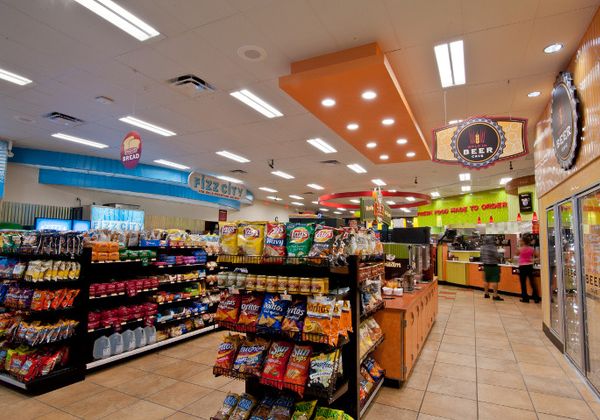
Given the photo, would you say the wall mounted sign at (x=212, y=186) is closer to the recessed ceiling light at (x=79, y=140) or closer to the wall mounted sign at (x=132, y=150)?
the wall mounted sign at (x=132, y=150)

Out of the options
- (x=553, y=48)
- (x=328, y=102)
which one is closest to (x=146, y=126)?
(x=328, y=102)

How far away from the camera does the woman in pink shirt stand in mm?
9438

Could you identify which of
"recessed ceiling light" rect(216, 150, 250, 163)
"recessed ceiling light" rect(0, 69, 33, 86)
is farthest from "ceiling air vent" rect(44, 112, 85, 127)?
"recessed ceiling light" rect(216, 150, 250, 163)

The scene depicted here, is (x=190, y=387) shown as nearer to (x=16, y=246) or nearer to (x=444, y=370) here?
(x=16, y=246)

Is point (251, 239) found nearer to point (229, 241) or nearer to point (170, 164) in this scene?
point (229, 241)

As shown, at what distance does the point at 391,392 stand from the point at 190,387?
222 cm

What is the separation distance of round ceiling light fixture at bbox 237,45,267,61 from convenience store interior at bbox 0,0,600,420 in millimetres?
33

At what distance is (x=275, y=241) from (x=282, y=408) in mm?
1196

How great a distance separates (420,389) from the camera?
3.85m

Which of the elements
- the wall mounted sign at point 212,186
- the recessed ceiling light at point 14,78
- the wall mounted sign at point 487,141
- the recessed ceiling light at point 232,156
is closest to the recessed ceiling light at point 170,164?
the recessed ceiling light at point 232,156

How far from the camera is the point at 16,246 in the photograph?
4.30 m

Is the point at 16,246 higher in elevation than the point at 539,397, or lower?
higher

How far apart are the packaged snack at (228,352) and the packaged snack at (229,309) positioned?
0.65 ft

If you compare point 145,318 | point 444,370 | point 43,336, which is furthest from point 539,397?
point 43,336
